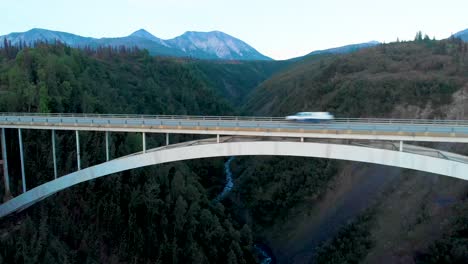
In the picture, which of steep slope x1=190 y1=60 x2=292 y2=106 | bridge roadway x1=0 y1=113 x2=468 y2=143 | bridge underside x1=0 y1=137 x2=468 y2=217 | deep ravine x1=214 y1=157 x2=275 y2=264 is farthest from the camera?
steep slope x1=190 y1=60 x2=292 y2=106

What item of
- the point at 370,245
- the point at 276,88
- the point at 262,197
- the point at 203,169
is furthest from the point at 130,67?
the point at 370,245

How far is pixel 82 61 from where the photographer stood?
5784 centimetres

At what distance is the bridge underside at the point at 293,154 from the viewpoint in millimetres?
16594

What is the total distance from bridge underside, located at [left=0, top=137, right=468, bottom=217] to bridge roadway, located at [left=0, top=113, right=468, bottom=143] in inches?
23.2

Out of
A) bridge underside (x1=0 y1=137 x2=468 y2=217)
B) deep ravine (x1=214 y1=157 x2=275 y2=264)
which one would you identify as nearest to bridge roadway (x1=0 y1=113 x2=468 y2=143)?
bridge underside (x1=0 y1=137 x2=468 y2=217)

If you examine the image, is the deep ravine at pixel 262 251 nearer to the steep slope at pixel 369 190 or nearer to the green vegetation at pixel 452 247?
the steep slope at pixel 369 190

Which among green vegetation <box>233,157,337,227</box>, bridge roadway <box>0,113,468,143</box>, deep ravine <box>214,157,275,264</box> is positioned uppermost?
bridge roadway <box>0,113,468,143</box>

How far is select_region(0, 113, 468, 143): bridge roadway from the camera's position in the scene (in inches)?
696

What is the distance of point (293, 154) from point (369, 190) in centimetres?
2188

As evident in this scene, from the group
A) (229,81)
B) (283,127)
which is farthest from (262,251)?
(229,81)

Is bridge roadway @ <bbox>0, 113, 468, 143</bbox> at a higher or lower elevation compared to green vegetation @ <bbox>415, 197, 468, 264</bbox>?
higher

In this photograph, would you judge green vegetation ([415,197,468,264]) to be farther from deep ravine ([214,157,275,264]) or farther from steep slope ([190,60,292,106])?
steep slope ([190,60,292,106])

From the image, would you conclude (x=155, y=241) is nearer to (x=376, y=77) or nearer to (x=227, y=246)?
(x=227, y=246)

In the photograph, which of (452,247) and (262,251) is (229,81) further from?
(452,247)
